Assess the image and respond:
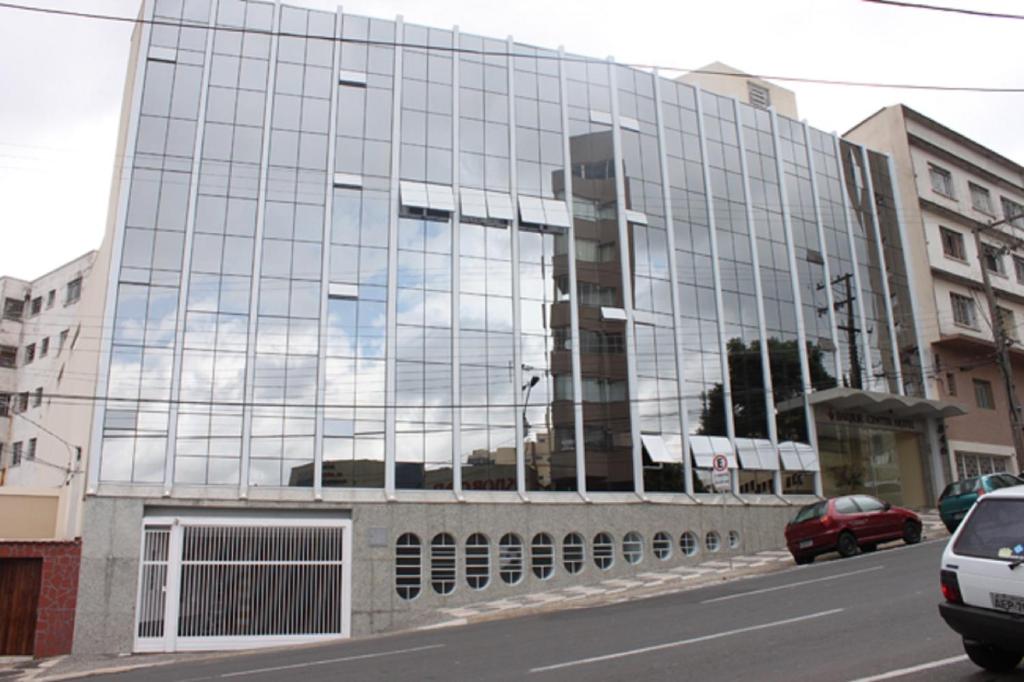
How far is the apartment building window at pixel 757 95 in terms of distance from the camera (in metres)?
35.3

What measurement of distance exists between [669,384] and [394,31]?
15054 mm

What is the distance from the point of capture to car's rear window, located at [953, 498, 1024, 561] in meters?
6.67

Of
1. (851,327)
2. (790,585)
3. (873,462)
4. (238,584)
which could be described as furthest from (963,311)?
(238,584)

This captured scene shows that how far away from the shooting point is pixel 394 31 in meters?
27.5

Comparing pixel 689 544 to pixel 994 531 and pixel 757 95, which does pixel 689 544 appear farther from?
pixel 994 531

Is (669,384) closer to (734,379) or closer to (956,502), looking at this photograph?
(734,379)

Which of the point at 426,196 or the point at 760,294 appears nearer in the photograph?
the point at 426,196

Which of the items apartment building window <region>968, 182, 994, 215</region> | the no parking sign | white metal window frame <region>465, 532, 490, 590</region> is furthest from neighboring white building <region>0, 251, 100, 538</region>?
apartment building window <region>968, 182, 994, 215</region>

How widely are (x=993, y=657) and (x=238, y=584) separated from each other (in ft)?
58.3

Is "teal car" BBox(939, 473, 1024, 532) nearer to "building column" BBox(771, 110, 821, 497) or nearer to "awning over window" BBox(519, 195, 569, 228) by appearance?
"building column" BBox(771, 110, 821, 497)

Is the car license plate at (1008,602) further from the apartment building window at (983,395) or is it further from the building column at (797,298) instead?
the apartment building window at (983,395)

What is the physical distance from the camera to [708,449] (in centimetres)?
2798

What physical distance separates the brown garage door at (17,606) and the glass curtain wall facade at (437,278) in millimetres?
2945

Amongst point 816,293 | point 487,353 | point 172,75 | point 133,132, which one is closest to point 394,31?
point 172,75
